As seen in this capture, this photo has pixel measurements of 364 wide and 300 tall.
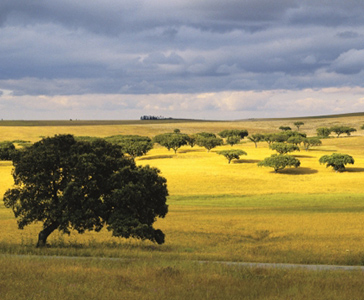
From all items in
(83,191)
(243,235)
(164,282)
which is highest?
(83,191)

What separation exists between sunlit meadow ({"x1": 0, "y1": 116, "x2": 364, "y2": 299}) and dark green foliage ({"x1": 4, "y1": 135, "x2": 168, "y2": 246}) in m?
1.38

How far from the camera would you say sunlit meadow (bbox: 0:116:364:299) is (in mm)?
13961

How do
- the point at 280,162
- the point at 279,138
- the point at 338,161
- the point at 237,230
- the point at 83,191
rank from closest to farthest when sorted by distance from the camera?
the point at 83,191 → the point at 237,230 → the point at 280,162 → the point at 338,161 → the point at 279,138

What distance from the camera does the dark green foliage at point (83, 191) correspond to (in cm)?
2402

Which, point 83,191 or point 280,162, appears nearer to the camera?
point 83,191

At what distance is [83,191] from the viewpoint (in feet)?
81.3

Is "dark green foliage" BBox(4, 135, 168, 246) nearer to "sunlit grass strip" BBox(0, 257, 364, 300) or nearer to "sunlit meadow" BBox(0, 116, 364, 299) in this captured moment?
"sunlit meadow" BBox(0, 116, 364, 299)

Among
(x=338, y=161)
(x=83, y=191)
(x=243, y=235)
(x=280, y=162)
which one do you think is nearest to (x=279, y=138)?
(x=338, y=161)

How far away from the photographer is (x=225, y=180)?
82.7 metres

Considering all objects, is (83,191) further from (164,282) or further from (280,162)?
(280,162)

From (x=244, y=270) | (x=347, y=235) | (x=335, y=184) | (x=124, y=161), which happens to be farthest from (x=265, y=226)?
(x=335, y=184)

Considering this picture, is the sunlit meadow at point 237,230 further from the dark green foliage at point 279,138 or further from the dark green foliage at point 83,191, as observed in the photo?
the dark green foliage at point 279,138

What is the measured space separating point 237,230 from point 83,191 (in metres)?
16.2

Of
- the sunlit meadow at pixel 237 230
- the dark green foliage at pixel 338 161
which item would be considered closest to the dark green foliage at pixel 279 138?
the sunlit meadow at pixel 237 230
